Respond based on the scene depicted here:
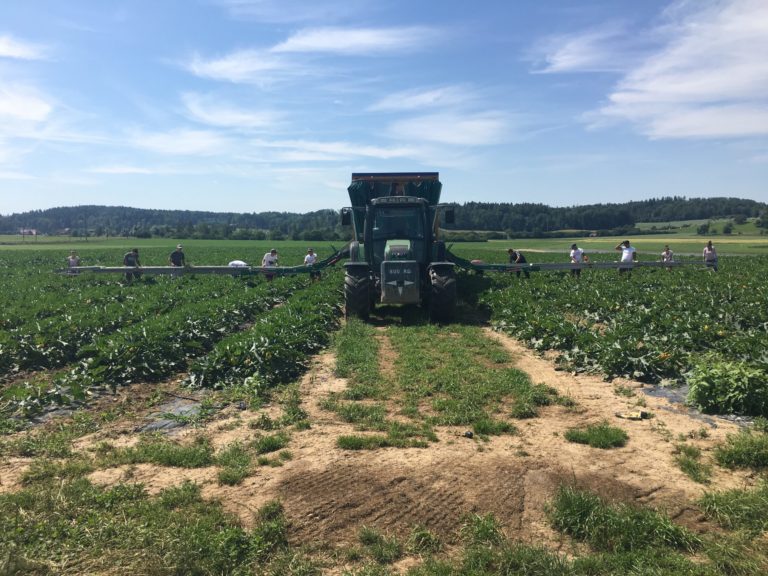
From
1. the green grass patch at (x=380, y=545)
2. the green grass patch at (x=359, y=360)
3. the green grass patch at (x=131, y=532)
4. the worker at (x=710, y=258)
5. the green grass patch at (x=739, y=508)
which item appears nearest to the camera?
the green grass patch at (x=131, y=532)

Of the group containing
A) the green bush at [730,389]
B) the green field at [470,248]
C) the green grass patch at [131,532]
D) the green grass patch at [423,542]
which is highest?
the green field at [470,248]

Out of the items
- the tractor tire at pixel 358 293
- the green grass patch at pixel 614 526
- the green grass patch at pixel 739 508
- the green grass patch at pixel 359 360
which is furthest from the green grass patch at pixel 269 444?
the tractor tire at pixel 358 293

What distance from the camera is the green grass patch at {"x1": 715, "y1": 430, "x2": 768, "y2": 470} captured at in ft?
17.3

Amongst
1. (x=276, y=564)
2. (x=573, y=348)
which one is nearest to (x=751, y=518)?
(x=276, y=564)

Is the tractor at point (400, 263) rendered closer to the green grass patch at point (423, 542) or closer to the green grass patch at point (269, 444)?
the green grass patch at point (269, 444)

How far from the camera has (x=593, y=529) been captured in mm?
4113

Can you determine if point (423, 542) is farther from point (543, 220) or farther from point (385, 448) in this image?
point (543, 220)

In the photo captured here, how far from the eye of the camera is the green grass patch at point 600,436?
19.5 ft

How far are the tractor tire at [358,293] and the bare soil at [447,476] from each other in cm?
679

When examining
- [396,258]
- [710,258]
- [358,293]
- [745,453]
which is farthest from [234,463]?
[710,258]

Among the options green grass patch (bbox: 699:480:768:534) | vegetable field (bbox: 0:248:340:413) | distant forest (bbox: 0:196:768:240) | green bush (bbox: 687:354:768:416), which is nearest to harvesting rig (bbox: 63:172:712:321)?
vegetable field (bbox: 0:248:340:413)

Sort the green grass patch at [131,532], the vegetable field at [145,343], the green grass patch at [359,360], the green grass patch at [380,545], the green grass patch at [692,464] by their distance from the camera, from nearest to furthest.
→ the green grass patch at [131,532] → the green grass patch at [380,545] → the green grass patch at [692,464] → the green grass patch at [359,360] → the vegetable field at [145,343]

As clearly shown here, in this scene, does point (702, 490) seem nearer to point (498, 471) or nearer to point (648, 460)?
point (648, 460)

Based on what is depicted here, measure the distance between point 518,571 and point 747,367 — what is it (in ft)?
17.6
